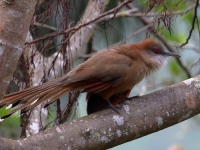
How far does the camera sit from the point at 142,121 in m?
2.84

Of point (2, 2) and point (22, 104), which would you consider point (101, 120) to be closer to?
point (22, 104)

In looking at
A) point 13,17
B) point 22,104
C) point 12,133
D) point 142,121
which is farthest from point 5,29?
point 12,133

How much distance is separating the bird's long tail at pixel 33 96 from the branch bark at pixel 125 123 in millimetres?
305

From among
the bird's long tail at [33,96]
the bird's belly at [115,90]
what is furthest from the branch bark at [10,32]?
the bird's belly at [115,90]

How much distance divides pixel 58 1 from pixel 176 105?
3.14 feet

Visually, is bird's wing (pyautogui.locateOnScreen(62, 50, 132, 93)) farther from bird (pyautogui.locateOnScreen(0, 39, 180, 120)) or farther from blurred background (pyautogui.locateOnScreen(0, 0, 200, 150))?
blurred background (pyautogui.locateOnScreen(0, 0, 200, 150))

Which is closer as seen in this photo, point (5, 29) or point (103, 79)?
point (5, 29)

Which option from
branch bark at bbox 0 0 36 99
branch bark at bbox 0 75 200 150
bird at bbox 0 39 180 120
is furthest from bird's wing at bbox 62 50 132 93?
branch bark at bbox 0 0 36 99

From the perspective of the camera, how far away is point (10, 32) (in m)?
2.85

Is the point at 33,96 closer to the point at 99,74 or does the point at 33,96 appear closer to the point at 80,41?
the point at 99,74

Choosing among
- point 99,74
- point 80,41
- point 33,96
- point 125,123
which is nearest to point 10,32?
point 33,96

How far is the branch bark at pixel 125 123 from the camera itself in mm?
2613

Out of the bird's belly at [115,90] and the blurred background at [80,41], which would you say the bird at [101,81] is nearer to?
the bird's belly at [115,90]

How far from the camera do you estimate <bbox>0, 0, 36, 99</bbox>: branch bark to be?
2.84m
